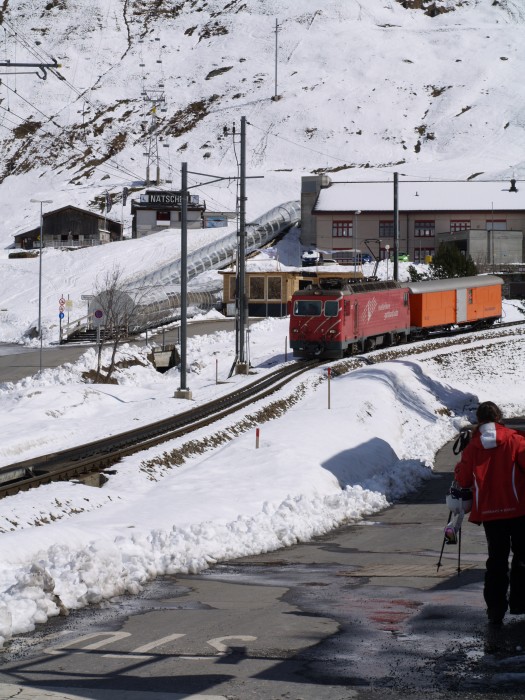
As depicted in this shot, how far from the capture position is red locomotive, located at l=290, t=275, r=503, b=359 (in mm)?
43531

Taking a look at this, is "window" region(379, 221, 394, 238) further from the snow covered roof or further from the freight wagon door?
the freight wagon door

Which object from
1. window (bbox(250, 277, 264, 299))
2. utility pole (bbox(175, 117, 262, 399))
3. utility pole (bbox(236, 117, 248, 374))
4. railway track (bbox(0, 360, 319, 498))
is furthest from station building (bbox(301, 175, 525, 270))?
railway track (bbox(0, 360, 319, 498))

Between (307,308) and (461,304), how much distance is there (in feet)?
55.4

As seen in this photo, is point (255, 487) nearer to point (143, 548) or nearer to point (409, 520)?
point (409, 520)

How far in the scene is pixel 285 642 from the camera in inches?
361

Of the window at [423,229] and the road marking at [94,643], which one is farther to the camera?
the window at [423,229]

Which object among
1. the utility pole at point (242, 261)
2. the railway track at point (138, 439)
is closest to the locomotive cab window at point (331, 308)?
the railway track at point (138, 439)

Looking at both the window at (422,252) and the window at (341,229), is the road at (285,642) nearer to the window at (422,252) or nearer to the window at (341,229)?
the window at (422,252)

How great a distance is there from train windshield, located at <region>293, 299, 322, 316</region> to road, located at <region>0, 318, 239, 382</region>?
12.6 metres

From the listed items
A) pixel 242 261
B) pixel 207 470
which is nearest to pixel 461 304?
pixel 242 261

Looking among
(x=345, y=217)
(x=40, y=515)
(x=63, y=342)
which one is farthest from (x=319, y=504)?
(x=345, y=217)

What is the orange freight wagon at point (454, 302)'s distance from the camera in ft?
179

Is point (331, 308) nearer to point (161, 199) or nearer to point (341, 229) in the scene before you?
point (341, 229)

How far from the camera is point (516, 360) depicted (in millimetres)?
51469
